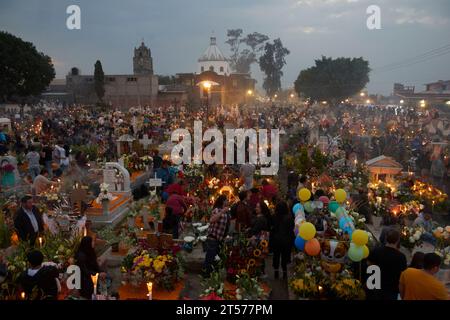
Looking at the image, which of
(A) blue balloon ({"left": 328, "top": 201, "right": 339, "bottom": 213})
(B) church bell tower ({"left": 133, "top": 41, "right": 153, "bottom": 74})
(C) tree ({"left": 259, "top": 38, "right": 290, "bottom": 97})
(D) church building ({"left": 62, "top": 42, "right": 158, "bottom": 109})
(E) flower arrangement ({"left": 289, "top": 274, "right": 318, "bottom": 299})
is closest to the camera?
(E) flower arrangement ({"left": 289, "top": 274, "right": 318, "bottom": 299})

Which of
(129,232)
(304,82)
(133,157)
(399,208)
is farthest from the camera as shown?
(304,82)

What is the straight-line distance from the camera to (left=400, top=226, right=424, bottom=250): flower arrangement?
306 inches

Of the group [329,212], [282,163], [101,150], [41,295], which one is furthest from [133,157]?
[41,295]

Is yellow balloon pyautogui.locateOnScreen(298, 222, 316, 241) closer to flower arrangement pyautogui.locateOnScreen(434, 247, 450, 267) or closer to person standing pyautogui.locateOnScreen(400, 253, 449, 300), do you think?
person standing pyautogui.locateOnScreen(400, 253, 449, 300)

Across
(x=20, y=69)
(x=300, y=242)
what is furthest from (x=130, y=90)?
(x=300, y=242)

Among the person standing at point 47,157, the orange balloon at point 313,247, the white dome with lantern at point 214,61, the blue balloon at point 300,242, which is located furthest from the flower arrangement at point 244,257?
the white dome with lantern at point 214,61

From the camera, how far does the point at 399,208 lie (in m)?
9.70

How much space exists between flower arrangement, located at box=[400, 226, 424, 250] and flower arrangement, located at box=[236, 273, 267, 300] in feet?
10.7

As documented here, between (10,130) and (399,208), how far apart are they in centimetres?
2123

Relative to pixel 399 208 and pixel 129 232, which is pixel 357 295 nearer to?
pixel 399 208

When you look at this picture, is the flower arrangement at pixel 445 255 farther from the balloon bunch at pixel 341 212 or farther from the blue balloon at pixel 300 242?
the blue balloon at pixel 300 242

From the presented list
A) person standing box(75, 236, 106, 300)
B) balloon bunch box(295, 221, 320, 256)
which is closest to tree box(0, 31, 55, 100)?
person standing box(75, 236, 106, 300)

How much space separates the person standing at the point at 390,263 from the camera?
5461mm

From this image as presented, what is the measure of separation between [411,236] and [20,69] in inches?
1819
